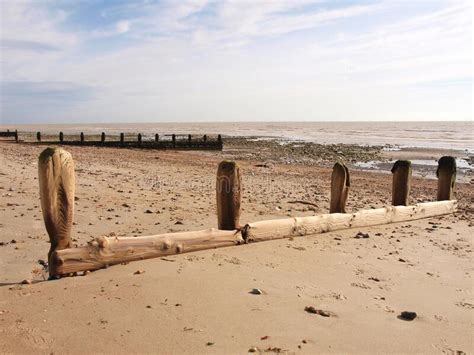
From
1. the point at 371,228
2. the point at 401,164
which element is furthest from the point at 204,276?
the point at 401,164

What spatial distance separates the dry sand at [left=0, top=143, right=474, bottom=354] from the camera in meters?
3.11

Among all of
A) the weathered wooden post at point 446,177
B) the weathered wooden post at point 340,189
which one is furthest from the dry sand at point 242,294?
the weathered wooden post at point 446,177

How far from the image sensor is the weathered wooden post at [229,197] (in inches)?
221

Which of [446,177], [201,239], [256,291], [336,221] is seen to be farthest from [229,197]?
[446,177]

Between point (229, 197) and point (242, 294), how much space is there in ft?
6.16

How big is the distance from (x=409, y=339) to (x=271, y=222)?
281cm

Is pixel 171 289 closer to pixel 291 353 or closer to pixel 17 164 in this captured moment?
pixel 291 353

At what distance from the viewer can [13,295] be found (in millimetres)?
3752

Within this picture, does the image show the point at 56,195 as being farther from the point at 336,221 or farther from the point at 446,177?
the point at 446,177

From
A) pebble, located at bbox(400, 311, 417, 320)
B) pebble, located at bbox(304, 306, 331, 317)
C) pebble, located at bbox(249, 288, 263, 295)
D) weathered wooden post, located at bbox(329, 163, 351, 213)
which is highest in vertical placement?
weathered wooden post, located at bbox(329, 163, 351, 213)

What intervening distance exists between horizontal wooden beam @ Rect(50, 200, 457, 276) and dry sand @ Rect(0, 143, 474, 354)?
0.11 meters

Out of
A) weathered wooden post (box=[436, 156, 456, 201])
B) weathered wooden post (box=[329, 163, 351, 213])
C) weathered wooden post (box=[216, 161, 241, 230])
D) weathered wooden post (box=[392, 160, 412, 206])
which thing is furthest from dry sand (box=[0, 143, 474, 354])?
weathered wooden post (box=[436, 156, 456, 201])

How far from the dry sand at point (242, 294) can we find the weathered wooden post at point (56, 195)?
16.9 inches

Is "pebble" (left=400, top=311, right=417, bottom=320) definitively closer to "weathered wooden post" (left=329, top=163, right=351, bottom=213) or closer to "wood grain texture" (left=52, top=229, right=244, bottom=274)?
"wood grain texture" (left=52, top=229, right=244, bottom=274)
